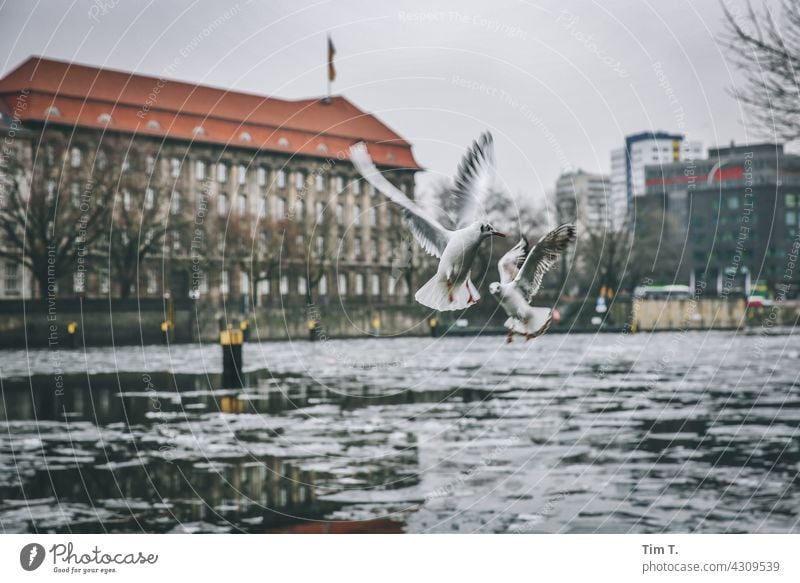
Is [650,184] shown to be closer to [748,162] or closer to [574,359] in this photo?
[574,359]

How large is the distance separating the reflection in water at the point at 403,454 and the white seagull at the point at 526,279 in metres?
3.93

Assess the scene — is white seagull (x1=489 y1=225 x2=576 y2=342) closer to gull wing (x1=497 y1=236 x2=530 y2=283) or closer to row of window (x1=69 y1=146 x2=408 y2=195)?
gull wing (x1=497 y1=236 x2=530 y2=283)

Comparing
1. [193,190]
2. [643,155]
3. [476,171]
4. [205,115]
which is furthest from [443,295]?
[193,190]

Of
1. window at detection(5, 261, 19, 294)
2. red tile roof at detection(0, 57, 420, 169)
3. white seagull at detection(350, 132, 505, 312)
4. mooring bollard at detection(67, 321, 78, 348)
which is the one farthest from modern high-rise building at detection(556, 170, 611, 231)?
window at detection(5, 261, 19, 294)

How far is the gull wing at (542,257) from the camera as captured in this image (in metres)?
4.83

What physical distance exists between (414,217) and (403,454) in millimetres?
6599

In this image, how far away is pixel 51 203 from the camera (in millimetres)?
26781

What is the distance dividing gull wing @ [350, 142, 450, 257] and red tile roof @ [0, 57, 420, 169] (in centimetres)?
2235

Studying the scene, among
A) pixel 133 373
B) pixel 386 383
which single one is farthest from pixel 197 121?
pixel 386 383

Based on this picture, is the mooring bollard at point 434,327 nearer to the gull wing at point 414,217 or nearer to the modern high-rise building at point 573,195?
the modern high-rise building at point 573,195

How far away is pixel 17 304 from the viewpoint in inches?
1067

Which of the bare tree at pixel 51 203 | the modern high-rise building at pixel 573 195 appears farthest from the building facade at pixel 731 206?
the bare tree at pixel 51 203
